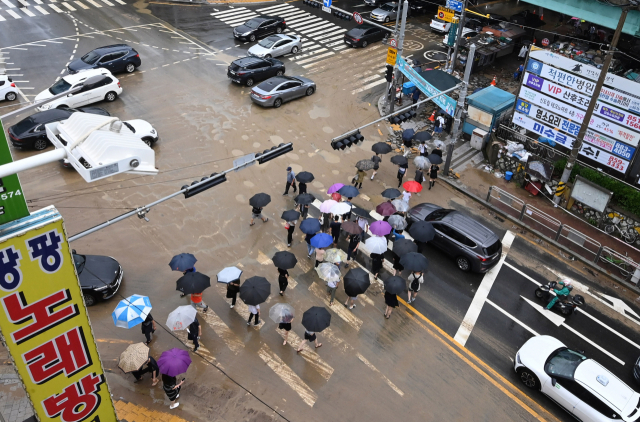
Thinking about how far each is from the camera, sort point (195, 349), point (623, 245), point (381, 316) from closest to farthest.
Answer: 1. point (195, 349)
2. point (381, 316)
3. point (623, 245)

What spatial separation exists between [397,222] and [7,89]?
21979 mm

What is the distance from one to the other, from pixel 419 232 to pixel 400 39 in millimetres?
12554

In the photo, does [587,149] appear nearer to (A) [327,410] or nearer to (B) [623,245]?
(B) [623,245]

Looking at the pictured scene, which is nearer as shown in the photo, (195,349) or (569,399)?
(569,399)

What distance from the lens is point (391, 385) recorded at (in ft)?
52.7

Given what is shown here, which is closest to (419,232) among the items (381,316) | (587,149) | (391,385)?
(381,316)

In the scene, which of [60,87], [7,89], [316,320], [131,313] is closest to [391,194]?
[316,320]

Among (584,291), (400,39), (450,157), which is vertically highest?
(400,39)

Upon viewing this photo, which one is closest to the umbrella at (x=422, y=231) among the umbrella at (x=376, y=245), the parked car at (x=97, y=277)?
the umbrella at (x=376, y=245)

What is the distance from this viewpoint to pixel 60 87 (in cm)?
2716

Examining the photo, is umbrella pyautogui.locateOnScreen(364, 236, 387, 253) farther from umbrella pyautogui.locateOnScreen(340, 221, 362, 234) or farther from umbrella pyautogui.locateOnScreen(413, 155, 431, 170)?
umbrella pyautogui.locateOnScreen(413, 155, 431, 170)

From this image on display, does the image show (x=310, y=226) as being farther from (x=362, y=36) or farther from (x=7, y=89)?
(x=362, y=36)

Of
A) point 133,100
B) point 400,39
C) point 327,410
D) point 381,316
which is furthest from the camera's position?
point 133,100

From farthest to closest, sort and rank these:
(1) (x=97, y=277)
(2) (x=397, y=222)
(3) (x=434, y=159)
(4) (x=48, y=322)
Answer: (3) (x=434, y=159) < (2) (x=397, y=222) < (1) (x=97, y=277) < (4) (x=48, y=322)
